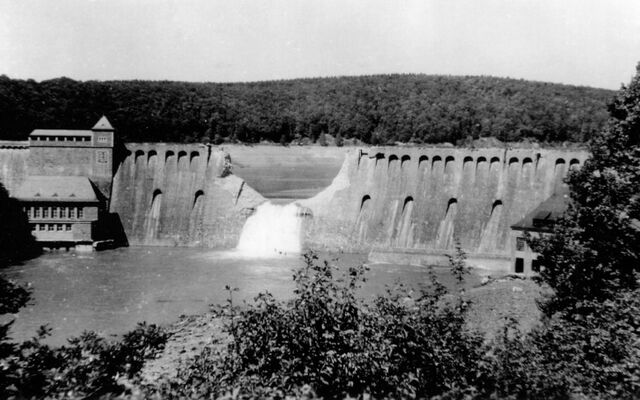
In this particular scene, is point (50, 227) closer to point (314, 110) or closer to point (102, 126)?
point (102, 126)

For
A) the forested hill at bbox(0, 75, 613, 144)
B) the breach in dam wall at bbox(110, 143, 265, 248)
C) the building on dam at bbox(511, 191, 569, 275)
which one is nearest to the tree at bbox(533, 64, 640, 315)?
the building on dam at bbox(511, 191, 569, 275)

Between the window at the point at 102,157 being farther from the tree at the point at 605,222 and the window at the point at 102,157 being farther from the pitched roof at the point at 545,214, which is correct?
the tree at the point at 605,222

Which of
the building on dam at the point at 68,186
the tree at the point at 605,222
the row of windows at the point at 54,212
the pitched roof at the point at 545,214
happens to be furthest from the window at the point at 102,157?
the tree at the point at 605,222

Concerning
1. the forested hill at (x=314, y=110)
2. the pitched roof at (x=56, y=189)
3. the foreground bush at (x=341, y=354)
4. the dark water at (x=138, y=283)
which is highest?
the forested hill at (x=314, y=110)

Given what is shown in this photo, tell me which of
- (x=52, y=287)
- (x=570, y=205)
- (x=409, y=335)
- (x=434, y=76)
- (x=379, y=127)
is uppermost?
(x=434, y=76)

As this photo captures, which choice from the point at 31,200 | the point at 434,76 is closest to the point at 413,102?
the point at 434,76

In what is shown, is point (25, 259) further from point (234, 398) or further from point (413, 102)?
point (413, 102)
